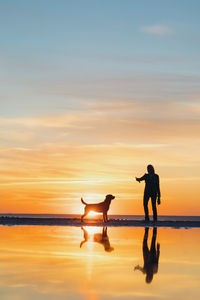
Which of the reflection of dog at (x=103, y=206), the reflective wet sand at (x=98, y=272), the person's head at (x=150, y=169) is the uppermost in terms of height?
the person's head at (x=150, y=169)

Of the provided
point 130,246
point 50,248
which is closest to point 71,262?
point 50,248

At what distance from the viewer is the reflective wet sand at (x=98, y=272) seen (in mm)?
6836

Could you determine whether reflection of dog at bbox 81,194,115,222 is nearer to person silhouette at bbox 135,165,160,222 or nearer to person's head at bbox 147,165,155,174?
person silhouette at bbox 135,165,160,222

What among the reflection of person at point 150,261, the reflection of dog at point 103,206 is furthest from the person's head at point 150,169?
the reflection of person at point 150,261

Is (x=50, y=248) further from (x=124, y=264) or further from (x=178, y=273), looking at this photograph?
(x=178, y=273)

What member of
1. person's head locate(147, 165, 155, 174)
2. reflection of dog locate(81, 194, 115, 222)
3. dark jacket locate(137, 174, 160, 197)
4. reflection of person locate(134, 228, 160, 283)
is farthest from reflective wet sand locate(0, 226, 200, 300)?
reflection of dog locate(81, 194, 115, 222)

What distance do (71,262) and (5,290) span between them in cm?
296

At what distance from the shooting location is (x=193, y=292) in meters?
7.02

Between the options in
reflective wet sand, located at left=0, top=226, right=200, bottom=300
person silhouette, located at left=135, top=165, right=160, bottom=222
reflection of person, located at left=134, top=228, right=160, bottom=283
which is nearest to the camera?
reflective wet sand, located at left=0, top=226, right=200, bottom=300

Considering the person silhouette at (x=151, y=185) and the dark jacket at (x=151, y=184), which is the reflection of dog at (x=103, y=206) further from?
the dark jacket at (x=151, y=184)

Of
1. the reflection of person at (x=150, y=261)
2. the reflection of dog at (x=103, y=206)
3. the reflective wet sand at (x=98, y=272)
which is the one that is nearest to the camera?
the reflective wet sand at (x=98, y=272)

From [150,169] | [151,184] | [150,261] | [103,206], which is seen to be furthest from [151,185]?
[150,261]

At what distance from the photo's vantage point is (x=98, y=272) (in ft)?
28.1

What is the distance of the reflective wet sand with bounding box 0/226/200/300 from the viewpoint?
6.84 m
